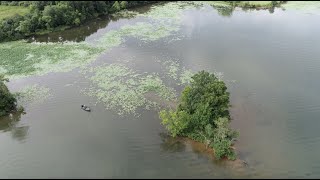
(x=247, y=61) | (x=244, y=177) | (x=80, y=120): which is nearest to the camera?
(x=244, y=177)

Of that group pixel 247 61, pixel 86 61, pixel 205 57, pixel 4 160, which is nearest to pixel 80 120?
pixel 4 160

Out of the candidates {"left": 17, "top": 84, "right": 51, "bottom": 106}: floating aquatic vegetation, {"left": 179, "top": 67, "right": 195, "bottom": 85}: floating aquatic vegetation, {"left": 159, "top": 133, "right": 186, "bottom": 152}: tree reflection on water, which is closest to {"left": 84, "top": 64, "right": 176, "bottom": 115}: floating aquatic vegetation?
{"left": 179, "top": 67, "right": 195, "bottom": 85}: floating aquatic vegetation

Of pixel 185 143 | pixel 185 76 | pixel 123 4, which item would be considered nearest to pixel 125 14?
pixel 123 4

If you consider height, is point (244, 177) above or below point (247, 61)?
below

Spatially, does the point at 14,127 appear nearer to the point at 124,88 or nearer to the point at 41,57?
the point at 124,88

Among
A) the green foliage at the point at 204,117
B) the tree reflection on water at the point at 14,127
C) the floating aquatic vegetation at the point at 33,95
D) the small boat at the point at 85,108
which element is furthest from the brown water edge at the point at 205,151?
the floating aquatic vegetation at the point at 33,95

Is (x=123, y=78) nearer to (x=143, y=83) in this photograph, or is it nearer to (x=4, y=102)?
(x=143, y=83)

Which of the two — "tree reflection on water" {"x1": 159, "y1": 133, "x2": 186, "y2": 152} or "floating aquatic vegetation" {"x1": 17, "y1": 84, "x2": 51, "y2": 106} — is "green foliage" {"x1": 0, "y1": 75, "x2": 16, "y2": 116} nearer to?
"floating aquatic vegetation" {"x1": 17, "y1": 84, "x2": 51, "y2": 106}
